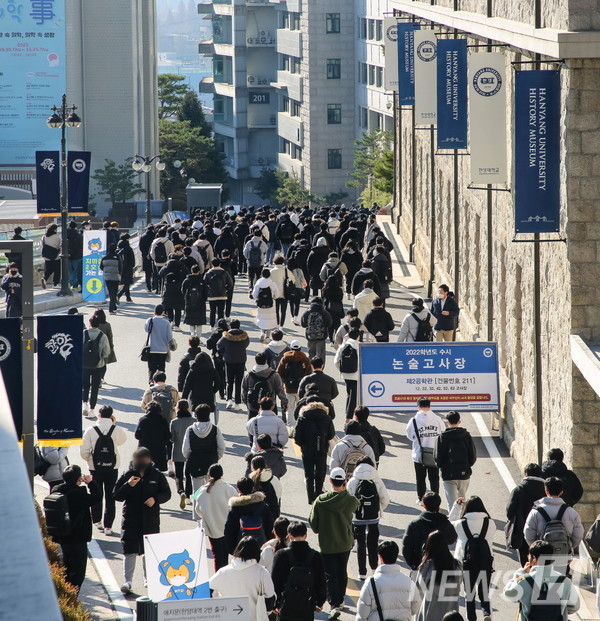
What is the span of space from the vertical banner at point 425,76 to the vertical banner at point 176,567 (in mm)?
17587

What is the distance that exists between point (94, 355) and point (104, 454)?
223 inches

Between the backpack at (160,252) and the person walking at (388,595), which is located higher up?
the backpack at (160,252)

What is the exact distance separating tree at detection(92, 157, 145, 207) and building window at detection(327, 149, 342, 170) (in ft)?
56.3

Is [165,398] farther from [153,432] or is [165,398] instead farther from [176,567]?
[176,567]

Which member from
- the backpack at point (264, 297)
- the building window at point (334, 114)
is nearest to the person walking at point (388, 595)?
the backpack at point (264, 297)

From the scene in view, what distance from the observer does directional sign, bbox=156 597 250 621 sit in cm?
902

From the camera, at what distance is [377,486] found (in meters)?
12.5

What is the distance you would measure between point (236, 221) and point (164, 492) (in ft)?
73.4

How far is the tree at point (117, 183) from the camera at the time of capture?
297ft

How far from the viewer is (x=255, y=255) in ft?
97.4

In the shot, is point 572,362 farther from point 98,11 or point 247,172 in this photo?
point 247,172

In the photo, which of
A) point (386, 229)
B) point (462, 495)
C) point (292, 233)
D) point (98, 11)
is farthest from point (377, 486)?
point (98, 11)

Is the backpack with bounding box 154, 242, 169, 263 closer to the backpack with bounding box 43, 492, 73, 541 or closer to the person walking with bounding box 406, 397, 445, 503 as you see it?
the person walking with bounding box 406, 397, 445, 503

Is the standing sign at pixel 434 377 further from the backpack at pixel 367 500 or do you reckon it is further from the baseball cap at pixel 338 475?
the baseball cap at pixel 338 475
